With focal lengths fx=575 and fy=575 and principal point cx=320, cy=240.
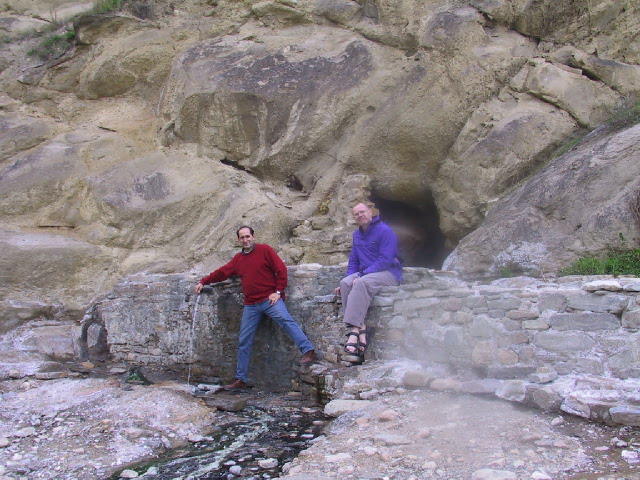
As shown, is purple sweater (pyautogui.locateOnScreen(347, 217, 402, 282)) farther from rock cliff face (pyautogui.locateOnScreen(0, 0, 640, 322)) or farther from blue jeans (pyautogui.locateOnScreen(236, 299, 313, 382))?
rock cliff face (pyautogui.locateOnScreen(0, 0, 640, 322))

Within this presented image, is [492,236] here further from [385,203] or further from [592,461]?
[592,461]

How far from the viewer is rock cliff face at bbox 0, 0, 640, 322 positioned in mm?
8328

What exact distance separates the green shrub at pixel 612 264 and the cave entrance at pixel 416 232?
3.94m

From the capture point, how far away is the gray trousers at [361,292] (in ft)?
16.0

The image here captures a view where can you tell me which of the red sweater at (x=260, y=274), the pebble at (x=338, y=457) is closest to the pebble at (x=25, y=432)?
the red sweater at (x=260, y=274)

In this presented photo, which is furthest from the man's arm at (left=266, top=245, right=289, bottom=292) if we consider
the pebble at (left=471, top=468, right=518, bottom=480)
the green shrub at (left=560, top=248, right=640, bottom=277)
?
the pebble at (left=471, top=468, right=518, bottom=480)

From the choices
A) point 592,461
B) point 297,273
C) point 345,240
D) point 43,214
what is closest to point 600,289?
point 592,461

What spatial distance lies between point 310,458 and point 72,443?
177 cm

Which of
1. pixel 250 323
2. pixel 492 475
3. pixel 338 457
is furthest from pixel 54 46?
pixel 492 475

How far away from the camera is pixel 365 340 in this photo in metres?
4.92

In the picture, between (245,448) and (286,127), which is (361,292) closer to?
(245,448)

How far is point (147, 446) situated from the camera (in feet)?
12.9

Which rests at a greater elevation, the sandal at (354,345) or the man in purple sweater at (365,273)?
the man in purple sweater at (365,273)

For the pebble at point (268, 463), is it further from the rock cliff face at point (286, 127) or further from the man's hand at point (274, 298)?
the rock cliff face at point (286, 127)
